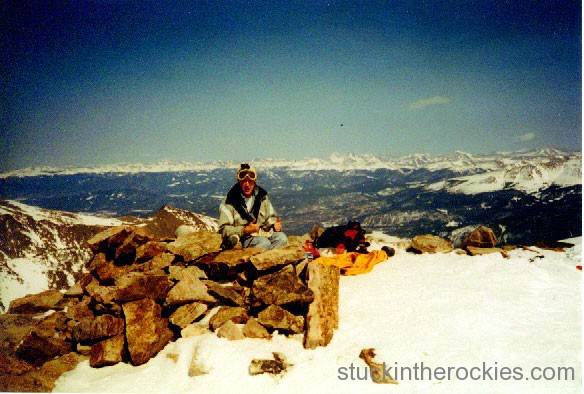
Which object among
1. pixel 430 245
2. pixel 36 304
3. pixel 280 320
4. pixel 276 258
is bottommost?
pixel 36 304

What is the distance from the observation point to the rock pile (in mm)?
5832

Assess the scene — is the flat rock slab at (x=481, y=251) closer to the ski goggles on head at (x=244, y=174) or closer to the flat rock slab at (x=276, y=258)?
the flat rock slab at (x=276, y=258)

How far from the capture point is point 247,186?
863 cm

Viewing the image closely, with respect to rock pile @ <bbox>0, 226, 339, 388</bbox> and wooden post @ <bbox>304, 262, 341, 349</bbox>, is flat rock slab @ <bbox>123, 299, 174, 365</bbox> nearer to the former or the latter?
rock pile @ <bbox>0, 226, 339, 388</bbox>

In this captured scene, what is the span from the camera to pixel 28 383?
5379mm

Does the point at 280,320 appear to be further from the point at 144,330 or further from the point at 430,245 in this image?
the point at 430,245

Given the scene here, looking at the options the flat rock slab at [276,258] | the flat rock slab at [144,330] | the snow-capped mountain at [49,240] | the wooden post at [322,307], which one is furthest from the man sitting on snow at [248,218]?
the snow-capped mountain at [49,240]

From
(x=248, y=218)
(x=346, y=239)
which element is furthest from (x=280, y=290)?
(x=346, y=239)

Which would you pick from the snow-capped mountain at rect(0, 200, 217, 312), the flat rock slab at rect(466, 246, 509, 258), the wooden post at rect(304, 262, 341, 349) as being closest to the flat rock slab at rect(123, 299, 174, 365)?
the wooden post at rect(304, 262, 341, 349)

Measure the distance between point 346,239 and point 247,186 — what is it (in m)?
4.70

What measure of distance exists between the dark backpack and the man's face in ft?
14.0

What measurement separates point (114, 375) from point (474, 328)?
22.9 feet

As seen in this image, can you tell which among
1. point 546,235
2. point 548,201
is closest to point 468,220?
point 548,201

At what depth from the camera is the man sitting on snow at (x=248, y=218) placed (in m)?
8.35
